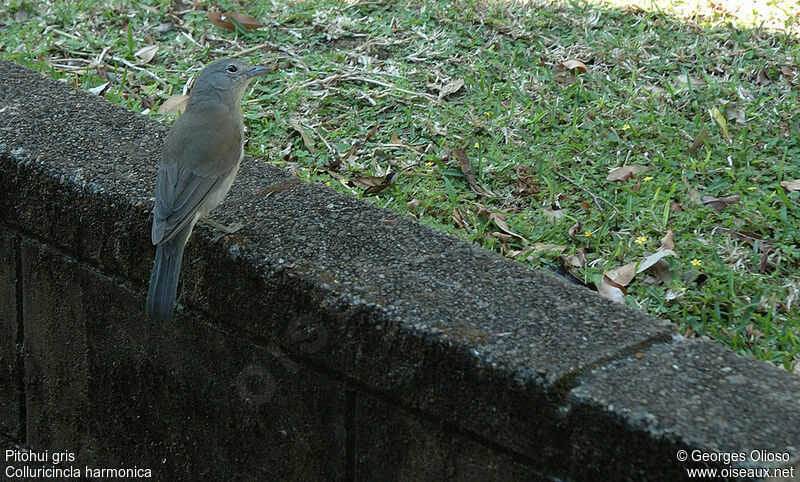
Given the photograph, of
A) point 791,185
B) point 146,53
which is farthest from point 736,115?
point 146,53

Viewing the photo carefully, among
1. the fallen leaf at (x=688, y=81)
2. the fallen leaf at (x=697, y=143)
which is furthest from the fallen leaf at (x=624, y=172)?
the fallen leaf at (x=688, y=81)

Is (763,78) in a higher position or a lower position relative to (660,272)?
higher

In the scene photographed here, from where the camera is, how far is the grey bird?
270 centimetres

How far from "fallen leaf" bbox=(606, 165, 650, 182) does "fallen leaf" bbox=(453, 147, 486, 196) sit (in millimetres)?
518

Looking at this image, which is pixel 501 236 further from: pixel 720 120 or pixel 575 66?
pixel 575 66

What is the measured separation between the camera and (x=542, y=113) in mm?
4215

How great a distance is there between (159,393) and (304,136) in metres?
1.49

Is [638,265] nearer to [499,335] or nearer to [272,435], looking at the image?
[499,335]

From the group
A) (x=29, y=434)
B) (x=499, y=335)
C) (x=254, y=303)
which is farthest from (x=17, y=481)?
(x=499, y=335)

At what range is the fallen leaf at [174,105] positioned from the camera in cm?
434

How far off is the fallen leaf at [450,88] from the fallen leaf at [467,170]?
0.49 metres

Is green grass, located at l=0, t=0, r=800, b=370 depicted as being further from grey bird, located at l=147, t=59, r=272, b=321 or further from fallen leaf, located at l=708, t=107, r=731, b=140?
grey bird, located at l=147, t=59, r=272, b=321

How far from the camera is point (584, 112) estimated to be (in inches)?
166

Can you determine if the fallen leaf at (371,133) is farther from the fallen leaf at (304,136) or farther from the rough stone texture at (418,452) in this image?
the rough stone texture at (418,452)
